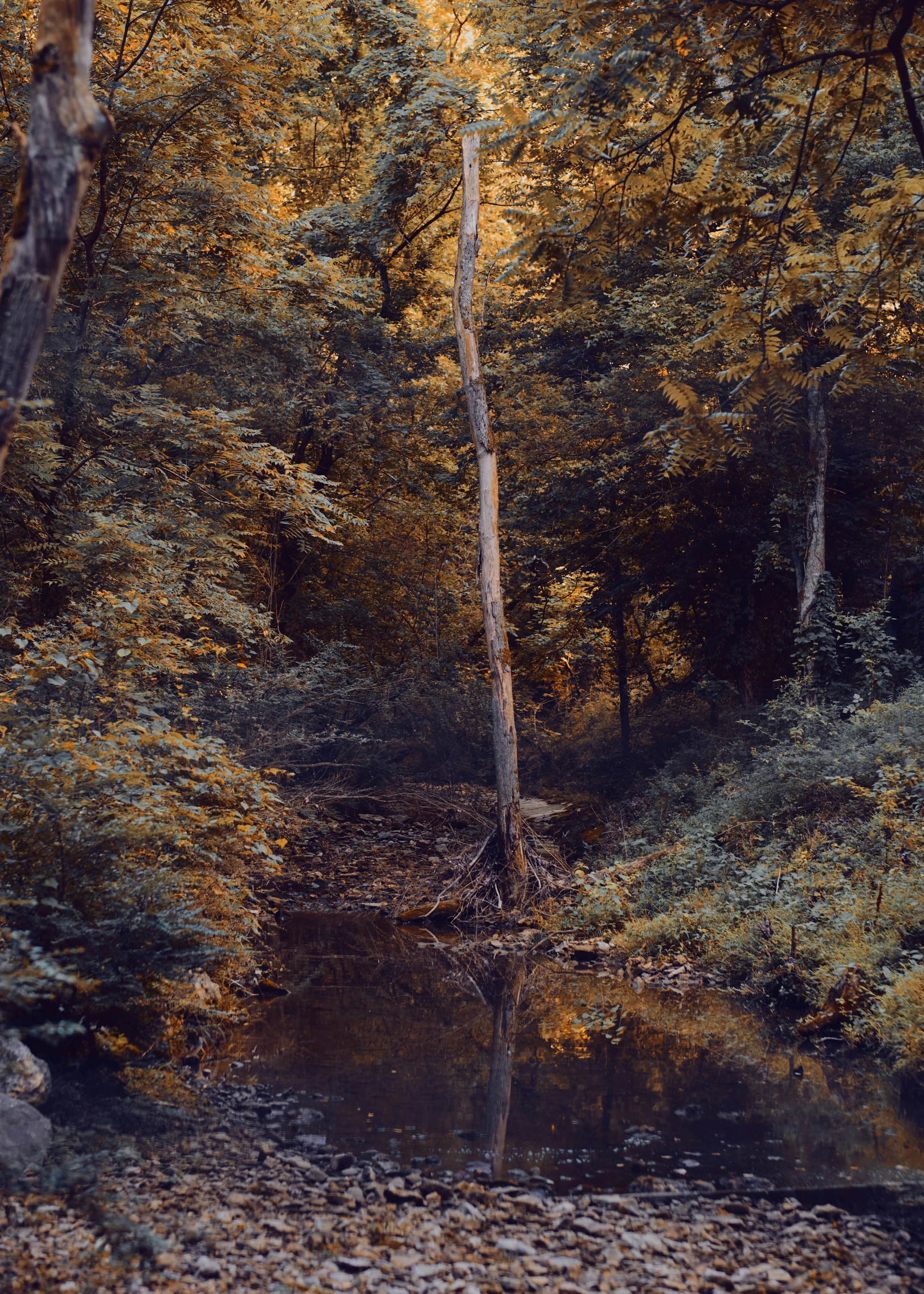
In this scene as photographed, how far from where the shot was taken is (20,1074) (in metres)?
4.06

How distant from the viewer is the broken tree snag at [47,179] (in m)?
2.85

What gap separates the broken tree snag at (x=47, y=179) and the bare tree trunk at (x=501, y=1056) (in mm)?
3760

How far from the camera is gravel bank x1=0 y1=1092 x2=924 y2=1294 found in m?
3.01

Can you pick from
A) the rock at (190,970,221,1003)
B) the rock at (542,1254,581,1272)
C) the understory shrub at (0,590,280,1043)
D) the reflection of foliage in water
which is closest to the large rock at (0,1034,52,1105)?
the understory shrub at (0,590,280,1043)

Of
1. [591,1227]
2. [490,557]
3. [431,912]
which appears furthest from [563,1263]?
[490,557]

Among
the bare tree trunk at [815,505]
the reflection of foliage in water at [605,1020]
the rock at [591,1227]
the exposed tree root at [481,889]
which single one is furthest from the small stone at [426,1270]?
the bare tree trunk at [815,505]

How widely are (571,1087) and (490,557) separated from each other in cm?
795

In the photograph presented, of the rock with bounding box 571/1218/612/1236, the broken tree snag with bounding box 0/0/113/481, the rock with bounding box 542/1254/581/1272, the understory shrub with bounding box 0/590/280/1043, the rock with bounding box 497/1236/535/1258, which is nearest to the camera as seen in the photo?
the broken tree snag with bounding box 0/0/113/481

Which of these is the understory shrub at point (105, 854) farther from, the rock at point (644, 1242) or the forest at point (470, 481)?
the rock at point (644, 1242)

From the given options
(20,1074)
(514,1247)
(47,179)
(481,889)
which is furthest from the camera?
(481,889)

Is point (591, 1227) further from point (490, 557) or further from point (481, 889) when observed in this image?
point (490, 557)

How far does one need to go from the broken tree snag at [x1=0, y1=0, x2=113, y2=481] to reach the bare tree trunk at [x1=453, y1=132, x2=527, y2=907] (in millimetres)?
8981

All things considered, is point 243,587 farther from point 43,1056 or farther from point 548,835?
point 43,1056

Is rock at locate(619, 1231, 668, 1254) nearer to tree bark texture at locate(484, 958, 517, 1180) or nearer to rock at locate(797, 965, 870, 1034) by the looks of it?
tree bark texture at locate(484, 958, 517, 1180)
